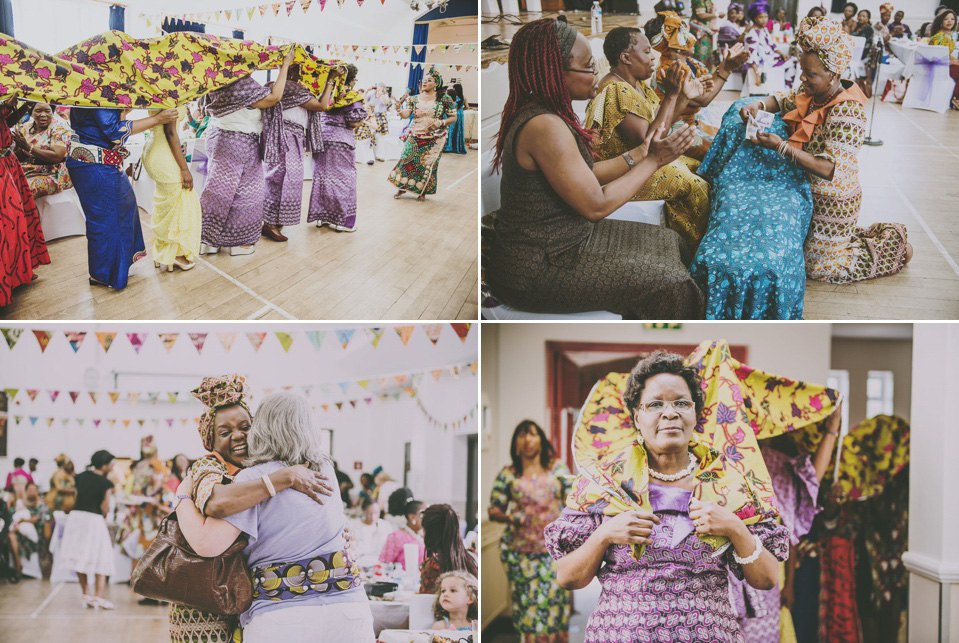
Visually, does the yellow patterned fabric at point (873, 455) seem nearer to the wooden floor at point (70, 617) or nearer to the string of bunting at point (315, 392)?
the string of bunting at point (315, 392)

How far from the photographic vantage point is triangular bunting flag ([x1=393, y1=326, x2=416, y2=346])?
2.95 metres

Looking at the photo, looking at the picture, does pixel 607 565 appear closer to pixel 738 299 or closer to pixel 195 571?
pixel 738 299

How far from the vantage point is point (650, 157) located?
8.34 feet

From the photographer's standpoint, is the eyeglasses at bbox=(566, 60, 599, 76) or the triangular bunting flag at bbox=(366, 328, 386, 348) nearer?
the eyeglasses at bbox=(566, 60, 599, 76)

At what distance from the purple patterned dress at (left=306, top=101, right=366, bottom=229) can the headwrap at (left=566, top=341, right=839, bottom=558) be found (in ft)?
3.76

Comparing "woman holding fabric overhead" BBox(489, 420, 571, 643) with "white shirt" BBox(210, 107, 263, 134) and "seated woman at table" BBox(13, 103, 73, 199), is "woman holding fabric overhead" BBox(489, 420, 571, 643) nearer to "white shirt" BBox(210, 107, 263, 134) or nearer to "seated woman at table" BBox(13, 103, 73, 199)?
"white shirt" BBox(210, 107, 263, 134)

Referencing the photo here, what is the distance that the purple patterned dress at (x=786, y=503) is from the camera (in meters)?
3.07

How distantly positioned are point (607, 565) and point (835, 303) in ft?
3.80

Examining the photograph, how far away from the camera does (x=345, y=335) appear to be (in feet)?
9.68

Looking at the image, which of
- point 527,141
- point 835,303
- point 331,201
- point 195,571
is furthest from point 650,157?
point 195,571

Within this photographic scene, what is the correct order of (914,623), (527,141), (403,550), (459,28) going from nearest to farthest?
(527,141) → (459,28) → (403,550) → (914,623)

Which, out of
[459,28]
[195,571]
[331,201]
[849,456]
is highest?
[459,28]

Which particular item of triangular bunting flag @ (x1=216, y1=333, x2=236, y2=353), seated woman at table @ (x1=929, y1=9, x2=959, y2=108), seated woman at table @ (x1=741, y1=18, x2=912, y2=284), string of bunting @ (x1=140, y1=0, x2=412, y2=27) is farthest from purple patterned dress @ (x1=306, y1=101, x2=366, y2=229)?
seated woman at table @ (x1=929, y1=9, x2=959, y2=108)

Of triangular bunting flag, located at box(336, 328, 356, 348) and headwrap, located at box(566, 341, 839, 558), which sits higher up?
triangular bunting flag, located at box(336, 328, 356, 348)
